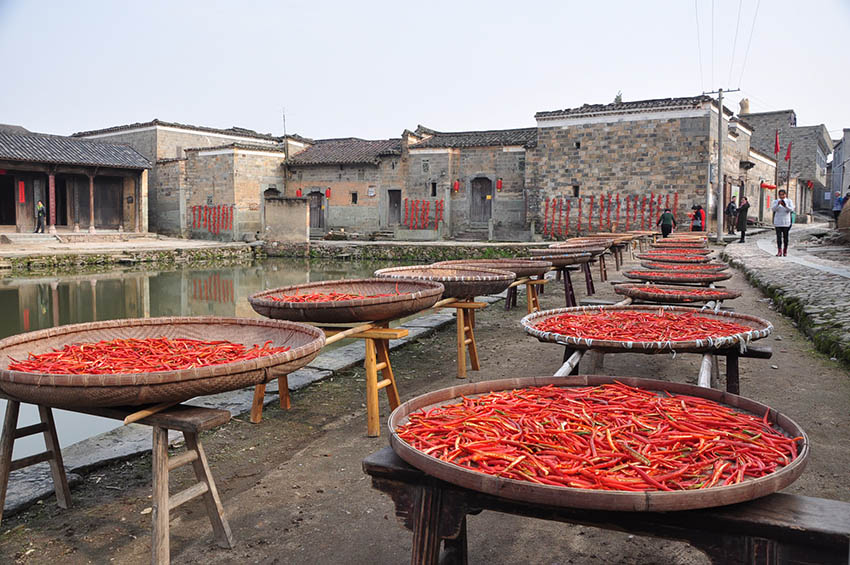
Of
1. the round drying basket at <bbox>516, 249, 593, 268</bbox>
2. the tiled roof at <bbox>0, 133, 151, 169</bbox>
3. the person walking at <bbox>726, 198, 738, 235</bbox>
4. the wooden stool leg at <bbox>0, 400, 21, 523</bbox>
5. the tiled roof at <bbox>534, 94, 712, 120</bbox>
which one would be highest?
the tiled roof at <bbox>534, 94, 712, 120</bbox>

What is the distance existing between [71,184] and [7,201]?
2.36 m

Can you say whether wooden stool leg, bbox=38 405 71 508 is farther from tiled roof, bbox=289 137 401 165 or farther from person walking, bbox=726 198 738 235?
tiled roof, bbox=289 137 401 165

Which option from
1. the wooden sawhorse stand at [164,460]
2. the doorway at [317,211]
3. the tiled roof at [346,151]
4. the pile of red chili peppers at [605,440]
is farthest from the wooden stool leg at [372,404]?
the doorway at [317,211]

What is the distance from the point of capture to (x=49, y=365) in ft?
8.07

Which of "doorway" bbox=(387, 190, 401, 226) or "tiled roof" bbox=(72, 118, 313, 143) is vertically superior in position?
"tiled roof" bbox=(72, 118, 313, 143)

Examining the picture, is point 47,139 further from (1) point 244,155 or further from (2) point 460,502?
(2) point 460,502

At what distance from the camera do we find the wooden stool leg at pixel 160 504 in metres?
2.24

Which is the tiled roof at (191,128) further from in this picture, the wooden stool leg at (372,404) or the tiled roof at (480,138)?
the wooden stool leg at (372,404)

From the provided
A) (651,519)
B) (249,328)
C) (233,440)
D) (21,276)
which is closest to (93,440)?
(233,440)

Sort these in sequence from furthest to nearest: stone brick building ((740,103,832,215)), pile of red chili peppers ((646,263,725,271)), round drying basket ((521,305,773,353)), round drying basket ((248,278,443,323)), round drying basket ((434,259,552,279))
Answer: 1. stone brick building ((740,103,832,215))
2. pile of red chili peppers ((646,263,725,271))
3. round drying basket ((434,259,552,279))
4. round drying basket ((248,278,443,323))
5. round drying basket ((521,305,773,353))

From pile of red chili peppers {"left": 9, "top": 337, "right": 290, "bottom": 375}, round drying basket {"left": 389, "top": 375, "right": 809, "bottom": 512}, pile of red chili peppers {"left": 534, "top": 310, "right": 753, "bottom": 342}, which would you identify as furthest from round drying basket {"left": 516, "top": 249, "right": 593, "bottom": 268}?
round drying basket {"left": 389, "top": 375, "right": 809, "bottom": 512}

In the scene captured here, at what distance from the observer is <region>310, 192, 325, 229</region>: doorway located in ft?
97.5

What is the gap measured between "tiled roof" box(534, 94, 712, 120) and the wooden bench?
2306 centimetres

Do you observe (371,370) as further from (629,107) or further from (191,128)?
(191,128)
